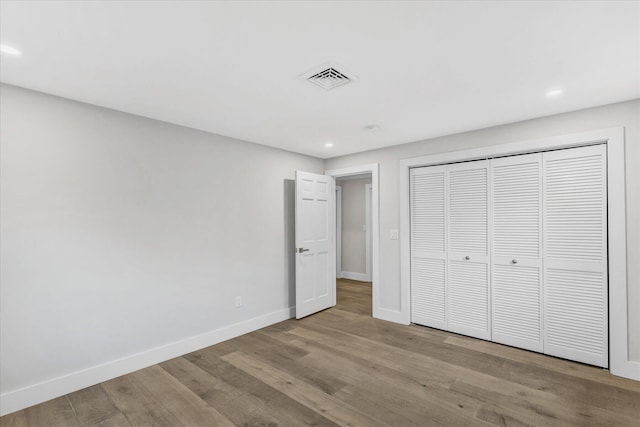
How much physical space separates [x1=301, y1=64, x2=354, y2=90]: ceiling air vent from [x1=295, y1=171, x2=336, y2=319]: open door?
2045 mm

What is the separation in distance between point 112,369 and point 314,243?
8.87 feet

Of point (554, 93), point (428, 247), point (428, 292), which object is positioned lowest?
point (428, 292)

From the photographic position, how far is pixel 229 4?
145 cm

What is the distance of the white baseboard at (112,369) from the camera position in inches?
88.4

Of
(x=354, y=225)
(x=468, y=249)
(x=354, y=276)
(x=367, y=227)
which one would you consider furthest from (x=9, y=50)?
(x=354, y=276)

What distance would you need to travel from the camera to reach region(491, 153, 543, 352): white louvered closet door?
3.10 metres

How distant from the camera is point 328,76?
2156mm

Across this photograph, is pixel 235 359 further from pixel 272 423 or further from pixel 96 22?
pixel 96 22

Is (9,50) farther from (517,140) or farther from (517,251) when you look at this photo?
(517,251)

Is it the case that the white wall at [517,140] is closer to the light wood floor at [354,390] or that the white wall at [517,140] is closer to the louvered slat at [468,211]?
the louvered slat at [468,211]

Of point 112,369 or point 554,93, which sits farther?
point 112,369

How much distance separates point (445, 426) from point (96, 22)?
10.4 feet

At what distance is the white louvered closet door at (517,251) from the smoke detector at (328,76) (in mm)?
2156

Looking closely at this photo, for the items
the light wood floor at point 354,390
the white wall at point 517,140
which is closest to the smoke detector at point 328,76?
the white wall at point 517,140
